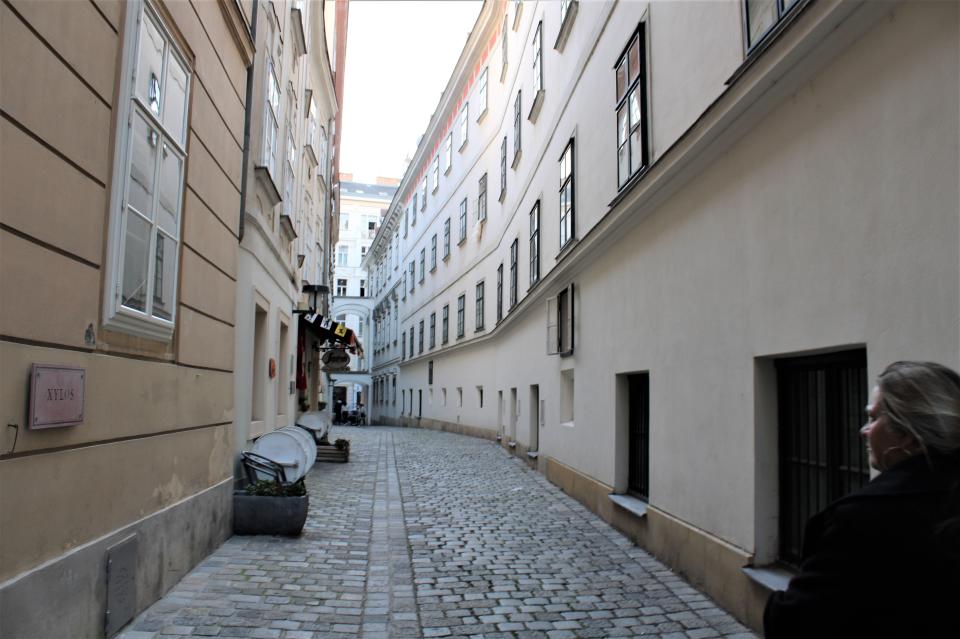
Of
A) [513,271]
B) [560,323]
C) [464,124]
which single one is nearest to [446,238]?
[464,124]

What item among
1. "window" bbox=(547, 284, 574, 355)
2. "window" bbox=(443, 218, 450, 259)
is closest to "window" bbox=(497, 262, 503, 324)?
"window" bbox=(547, 284, 574, 355)

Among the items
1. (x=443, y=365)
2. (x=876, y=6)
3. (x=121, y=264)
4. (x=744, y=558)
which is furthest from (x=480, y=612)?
(x=443, y=365)

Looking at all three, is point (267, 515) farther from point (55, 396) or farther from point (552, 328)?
point (552, 328)

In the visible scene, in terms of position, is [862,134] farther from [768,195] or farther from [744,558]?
[744,558]

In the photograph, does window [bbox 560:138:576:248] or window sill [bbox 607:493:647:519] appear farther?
window [bbox 560:138:576:248]

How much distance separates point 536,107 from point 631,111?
6476mm

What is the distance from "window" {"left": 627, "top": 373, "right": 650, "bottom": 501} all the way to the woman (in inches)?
258

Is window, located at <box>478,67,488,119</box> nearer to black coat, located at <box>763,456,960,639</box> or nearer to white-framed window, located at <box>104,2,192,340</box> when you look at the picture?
white-framed window, located at <box>104,2,192,340</box>


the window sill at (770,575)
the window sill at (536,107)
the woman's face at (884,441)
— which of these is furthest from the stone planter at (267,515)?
the window sill at (536,107)

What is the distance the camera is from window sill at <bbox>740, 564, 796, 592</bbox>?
479 centimetres

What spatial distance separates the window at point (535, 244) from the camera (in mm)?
14508

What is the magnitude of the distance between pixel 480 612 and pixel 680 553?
83.3 inches

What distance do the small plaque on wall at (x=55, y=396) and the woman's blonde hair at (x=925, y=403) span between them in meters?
3.59

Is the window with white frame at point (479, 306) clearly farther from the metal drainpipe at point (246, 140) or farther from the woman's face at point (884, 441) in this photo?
the woman's face at point (884, 441)
